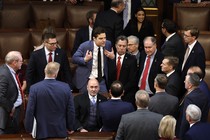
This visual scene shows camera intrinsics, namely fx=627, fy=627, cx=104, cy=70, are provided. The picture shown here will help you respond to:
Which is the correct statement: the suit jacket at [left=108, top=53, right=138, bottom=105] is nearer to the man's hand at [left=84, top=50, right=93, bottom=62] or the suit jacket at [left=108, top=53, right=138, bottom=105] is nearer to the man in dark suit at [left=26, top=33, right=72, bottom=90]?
the man's hand at [left=84, top=50, right=93, bottom=62]

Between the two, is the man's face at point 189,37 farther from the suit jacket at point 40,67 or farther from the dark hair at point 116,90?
the dark hair at point 116,90

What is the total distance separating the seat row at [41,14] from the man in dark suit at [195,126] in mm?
3955

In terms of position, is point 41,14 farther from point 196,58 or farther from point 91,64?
point 196,58

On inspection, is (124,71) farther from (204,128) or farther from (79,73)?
(204,128)

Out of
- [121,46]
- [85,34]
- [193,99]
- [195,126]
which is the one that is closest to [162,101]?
[193,99]

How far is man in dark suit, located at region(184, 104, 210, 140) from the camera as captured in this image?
559 cm

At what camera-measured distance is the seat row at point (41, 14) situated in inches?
367

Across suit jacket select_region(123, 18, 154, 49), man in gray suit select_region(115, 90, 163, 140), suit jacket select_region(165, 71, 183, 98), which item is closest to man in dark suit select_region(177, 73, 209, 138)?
man in gray suit select_region(115, 90, 163, 140)

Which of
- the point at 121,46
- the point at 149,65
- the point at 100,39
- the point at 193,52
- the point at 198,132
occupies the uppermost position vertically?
the point at 100,39

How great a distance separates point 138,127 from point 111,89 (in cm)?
66

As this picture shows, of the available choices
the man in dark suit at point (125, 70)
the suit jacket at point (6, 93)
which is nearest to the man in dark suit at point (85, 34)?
the man in dark suit at point (125, 70)

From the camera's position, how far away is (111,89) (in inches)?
241

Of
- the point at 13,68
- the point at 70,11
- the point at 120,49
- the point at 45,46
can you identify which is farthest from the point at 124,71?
the point at 70,11

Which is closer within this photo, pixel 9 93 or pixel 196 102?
pixel 196 102
